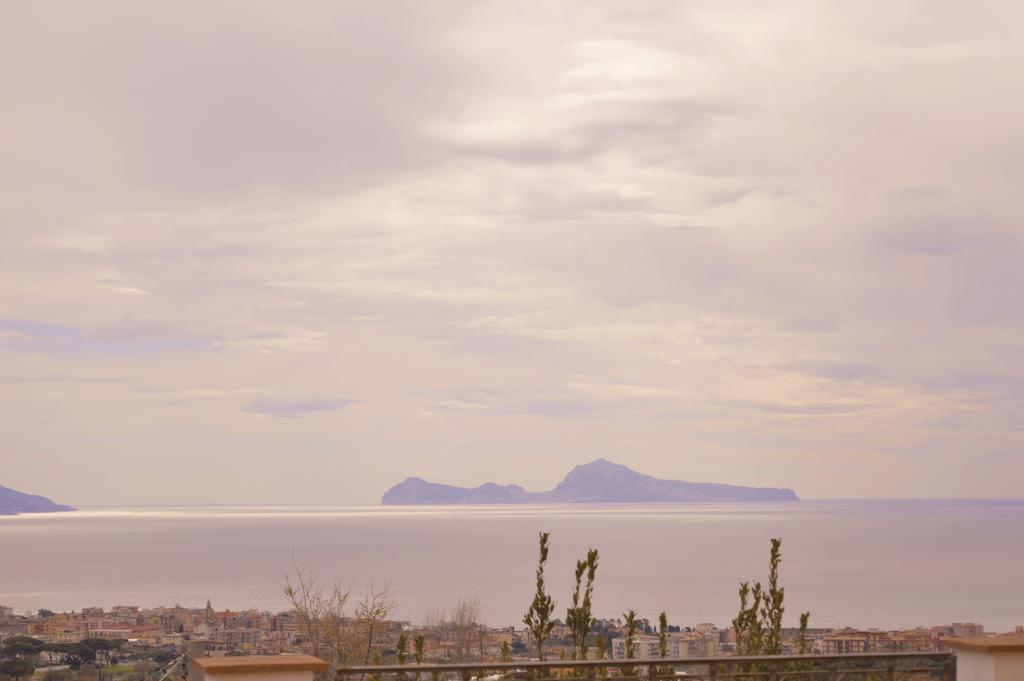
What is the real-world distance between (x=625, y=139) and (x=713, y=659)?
2742cm

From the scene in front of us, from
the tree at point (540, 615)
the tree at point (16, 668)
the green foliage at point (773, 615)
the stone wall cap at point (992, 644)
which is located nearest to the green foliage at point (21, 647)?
the tree at point (16, 668)

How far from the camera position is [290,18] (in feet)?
78.5

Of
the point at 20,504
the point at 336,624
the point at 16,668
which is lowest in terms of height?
the point at 16,668

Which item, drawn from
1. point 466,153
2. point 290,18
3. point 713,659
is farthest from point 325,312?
point 713,659

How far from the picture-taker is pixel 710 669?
25.7 feet

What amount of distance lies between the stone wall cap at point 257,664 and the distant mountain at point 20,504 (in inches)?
5695

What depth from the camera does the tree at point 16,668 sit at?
20.6m

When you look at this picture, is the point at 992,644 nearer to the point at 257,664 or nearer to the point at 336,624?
the point at 257,664

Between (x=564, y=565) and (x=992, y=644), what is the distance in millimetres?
92141

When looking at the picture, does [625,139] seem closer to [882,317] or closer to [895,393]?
[882,317]

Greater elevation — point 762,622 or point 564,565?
point 762,622

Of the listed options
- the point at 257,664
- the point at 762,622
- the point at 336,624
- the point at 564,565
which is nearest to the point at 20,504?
the point at 564,565

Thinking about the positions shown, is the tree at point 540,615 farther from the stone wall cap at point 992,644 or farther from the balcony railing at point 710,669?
the stone wall cap at point 992,644

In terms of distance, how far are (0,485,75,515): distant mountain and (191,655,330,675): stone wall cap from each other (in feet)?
475
